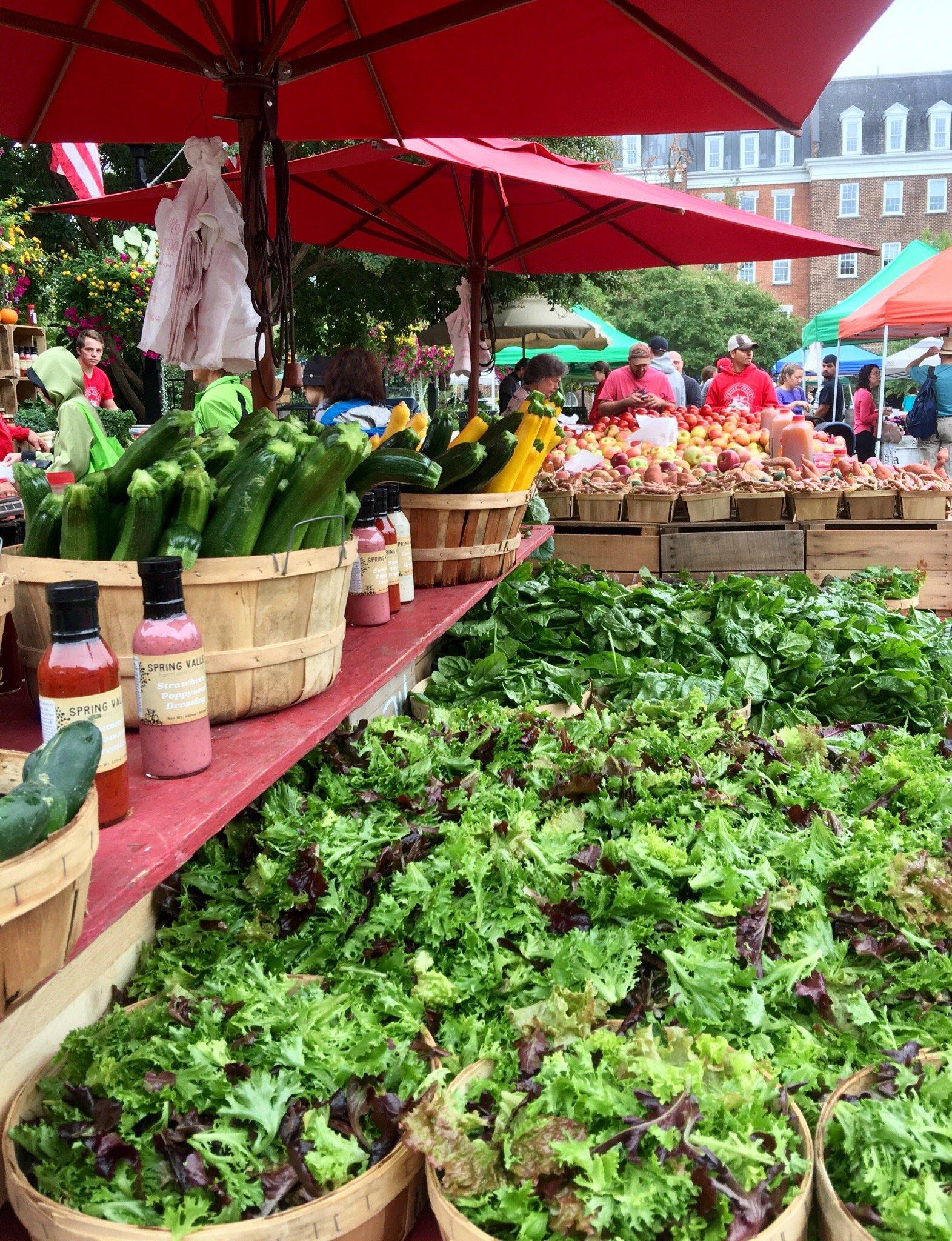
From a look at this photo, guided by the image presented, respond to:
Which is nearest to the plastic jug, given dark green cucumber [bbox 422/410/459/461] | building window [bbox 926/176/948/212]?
dark green cucumber [bbox 422/410/459/461]

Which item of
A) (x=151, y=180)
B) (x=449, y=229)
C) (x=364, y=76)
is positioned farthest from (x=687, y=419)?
(x=151, y=180)

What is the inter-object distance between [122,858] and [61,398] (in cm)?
639

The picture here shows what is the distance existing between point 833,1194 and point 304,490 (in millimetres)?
1533

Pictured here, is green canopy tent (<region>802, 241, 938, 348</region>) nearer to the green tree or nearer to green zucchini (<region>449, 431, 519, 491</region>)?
→ green zucchini (<region>449, 431, 519, 491</region>)

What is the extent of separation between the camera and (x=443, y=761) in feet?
8.67

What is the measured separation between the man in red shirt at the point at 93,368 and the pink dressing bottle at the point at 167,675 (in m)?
7.54

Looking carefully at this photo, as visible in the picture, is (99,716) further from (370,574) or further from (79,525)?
(370,574)

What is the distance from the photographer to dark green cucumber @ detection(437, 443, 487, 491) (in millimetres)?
3504

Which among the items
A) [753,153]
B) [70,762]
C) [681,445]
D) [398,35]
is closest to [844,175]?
[753,153]

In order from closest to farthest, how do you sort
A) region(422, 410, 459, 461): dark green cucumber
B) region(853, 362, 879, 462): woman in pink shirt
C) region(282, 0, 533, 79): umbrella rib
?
region(282, 0, 533, 79): umbrella rib → region(422, 410, 459, 461): dark green cucumber → region(853, 362, 879, 462): woman in pink shirt

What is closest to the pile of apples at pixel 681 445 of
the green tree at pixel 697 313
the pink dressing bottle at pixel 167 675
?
the pink dressing bottle at pixel 167 675

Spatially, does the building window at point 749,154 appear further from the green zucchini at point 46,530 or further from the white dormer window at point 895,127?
the green zucchini at point 46,530

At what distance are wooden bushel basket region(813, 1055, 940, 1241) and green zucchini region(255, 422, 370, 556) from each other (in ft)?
4.61

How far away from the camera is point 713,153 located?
61688 mm
